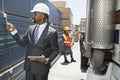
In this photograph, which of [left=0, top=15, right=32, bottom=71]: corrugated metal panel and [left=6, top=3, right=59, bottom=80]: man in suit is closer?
[left=0, top=15, right=32, bottom=71]: corrugated metal panel

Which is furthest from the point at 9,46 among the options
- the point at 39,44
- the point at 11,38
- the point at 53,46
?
the point at 53,46

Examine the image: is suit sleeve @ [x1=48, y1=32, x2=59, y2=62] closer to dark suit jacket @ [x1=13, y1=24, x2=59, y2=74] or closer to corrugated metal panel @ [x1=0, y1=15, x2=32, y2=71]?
dark suit jacket @ [x1=13, y1=24, x2=59, y2=74]

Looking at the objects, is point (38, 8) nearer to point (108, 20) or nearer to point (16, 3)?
point (16, 3)

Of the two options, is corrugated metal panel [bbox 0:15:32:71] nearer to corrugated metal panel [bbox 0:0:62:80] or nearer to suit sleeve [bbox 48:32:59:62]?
corrugated metal panel [bbox 0:0:62:80]

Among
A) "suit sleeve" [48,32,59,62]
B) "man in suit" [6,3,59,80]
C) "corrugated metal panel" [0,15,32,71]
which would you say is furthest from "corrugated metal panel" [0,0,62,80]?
"suit sleeve" [48,32,59,62]

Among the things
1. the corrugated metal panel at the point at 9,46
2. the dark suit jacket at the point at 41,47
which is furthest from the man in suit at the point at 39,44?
the corrugated metal panel at the point at 9,46

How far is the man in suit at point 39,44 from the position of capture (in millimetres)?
2506

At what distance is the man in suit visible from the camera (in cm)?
251

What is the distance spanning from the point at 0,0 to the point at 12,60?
0.82 m

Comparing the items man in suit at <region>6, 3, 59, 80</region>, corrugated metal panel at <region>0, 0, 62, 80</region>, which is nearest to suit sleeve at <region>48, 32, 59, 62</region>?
man in suit at <region>6, 3, 59, 80</region>

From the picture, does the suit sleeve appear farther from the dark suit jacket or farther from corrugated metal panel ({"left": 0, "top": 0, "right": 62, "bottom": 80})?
corrugated metal panel ({"left": 0, "top": 0, "right": 62, "bottom": 80})

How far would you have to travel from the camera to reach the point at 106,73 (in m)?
2.31

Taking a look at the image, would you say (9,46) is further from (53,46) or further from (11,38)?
(53,46)

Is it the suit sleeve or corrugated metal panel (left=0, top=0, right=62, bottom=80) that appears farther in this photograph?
the suit sleeve
